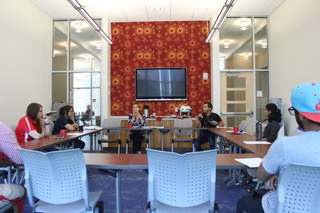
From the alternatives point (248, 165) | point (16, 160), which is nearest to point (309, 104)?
point (248, 165)

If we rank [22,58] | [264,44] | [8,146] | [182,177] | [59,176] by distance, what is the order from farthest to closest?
[264,44] → [22,58] → [8,146] → [59,176] → [182,177]

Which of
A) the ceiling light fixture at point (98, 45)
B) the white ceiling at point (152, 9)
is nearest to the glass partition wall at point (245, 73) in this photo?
the white ceiling at point (152, 9)

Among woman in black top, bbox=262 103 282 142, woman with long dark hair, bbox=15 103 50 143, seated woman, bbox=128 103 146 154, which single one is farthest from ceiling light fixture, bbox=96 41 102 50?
woman in black top, bbox=262 103 282 142

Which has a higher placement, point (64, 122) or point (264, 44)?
point (264, 44)

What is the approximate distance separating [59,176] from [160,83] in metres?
5.60

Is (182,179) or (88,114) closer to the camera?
(182,179)

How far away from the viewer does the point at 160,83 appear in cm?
709

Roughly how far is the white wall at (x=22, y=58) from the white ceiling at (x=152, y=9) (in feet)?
1.67

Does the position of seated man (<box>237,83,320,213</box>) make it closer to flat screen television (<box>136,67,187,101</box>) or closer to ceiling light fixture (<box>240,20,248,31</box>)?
flat screen television (<box>136,67,187,101</box>)

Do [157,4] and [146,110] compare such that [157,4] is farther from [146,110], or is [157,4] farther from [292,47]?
[292,47]

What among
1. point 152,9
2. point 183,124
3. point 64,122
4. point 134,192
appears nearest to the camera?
point 134,192

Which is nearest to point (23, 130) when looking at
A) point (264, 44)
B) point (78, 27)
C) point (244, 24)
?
point (78, 27)

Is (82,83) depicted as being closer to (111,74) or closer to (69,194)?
(111,74)

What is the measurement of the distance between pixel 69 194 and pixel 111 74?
227 inches
